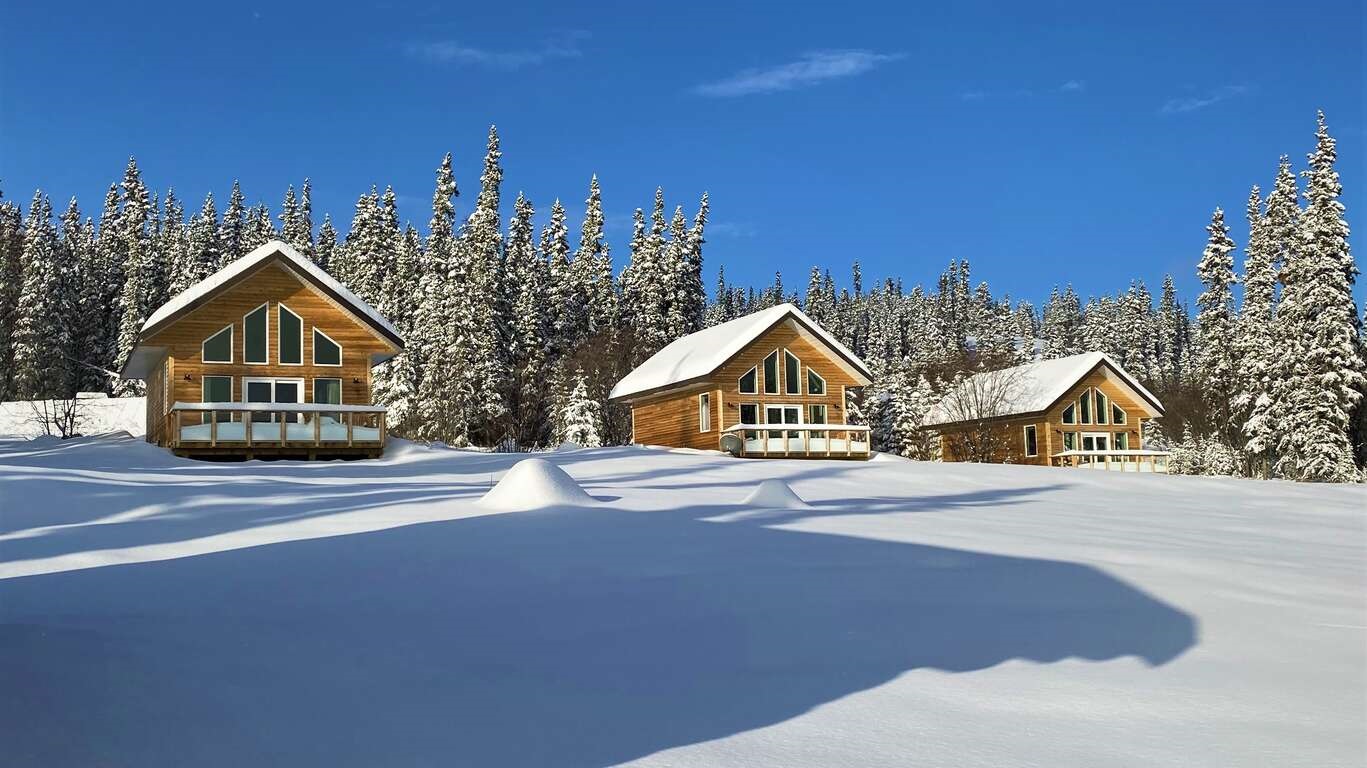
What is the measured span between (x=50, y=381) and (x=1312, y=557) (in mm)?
66126

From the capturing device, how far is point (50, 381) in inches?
2440

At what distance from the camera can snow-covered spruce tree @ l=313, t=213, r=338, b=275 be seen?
262 ft

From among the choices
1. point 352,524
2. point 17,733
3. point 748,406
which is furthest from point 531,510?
point 748,406

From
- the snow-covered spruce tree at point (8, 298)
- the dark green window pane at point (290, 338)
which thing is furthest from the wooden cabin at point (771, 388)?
the snow-covered spruce tree at point (8, 298)

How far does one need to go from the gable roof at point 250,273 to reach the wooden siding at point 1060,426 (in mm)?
28089

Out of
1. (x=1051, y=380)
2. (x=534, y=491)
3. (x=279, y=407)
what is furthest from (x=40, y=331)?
(x=534, y=491)

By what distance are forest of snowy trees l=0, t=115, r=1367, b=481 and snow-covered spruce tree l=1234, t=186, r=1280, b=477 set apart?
0.10 m

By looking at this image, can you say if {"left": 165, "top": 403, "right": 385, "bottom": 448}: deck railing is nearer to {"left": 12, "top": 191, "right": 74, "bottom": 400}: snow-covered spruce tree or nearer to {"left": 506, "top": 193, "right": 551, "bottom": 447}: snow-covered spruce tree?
{"left": 506, "top": 193, "right": 551, "bottom": 447}: snow-covered spruce tree

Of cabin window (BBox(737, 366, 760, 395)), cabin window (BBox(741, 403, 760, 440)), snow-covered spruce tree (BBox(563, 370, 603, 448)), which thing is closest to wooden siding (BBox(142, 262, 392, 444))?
cabin window (BBox(737, 366, 760, 395))

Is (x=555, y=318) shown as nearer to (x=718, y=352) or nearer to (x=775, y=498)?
(x=718, y=352)

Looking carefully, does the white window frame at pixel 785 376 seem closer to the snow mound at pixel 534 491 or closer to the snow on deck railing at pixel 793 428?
the snow on deck railing at pixel 793 428

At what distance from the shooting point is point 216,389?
3011cm

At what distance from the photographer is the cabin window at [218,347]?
30.0 meters

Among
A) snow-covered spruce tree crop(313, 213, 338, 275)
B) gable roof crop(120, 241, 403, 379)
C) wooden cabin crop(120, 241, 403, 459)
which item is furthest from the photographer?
snow-covered spruce tree crop(313, 213, 338, 275)
